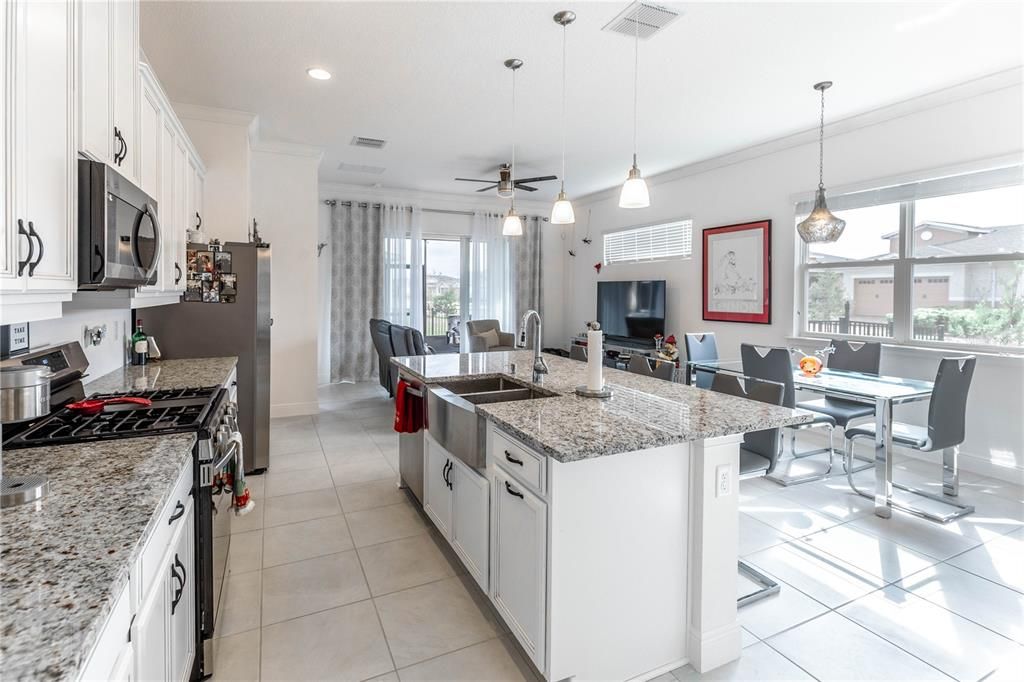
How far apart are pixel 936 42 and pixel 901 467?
9.70 feet

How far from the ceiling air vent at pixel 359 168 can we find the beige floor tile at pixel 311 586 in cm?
483

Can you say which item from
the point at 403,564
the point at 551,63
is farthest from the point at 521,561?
the point at 551,63

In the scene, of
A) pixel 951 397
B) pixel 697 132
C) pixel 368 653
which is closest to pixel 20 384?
pixel 368 653

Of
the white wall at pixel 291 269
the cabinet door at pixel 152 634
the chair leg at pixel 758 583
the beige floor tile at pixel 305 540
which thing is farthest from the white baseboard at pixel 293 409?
the chair leg at pixel 758 583

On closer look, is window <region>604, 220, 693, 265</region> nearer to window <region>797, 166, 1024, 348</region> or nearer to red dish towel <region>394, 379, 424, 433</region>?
window <region>797, 166, 1024, 348</region>

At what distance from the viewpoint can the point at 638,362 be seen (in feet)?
10.9

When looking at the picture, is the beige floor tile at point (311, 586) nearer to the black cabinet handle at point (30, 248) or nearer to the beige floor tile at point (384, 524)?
the beige floor tile at point (384, 524)

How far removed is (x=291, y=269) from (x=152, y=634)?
4.71 m

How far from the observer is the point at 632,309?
6852 mm

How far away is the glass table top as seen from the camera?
10.0 ft

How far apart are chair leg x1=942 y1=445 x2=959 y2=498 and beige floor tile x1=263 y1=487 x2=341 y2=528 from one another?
155 inches

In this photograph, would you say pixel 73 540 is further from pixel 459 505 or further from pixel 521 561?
pixel 459 505

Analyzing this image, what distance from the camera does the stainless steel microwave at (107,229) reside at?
145 centimetres

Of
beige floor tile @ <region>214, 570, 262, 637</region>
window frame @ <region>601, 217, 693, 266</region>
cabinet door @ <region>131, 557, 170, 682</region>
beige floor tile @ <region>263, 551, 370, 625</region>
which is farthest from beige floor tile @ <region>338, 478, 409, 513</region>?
window frame @ <region>601, 217, 693, 266</region>
